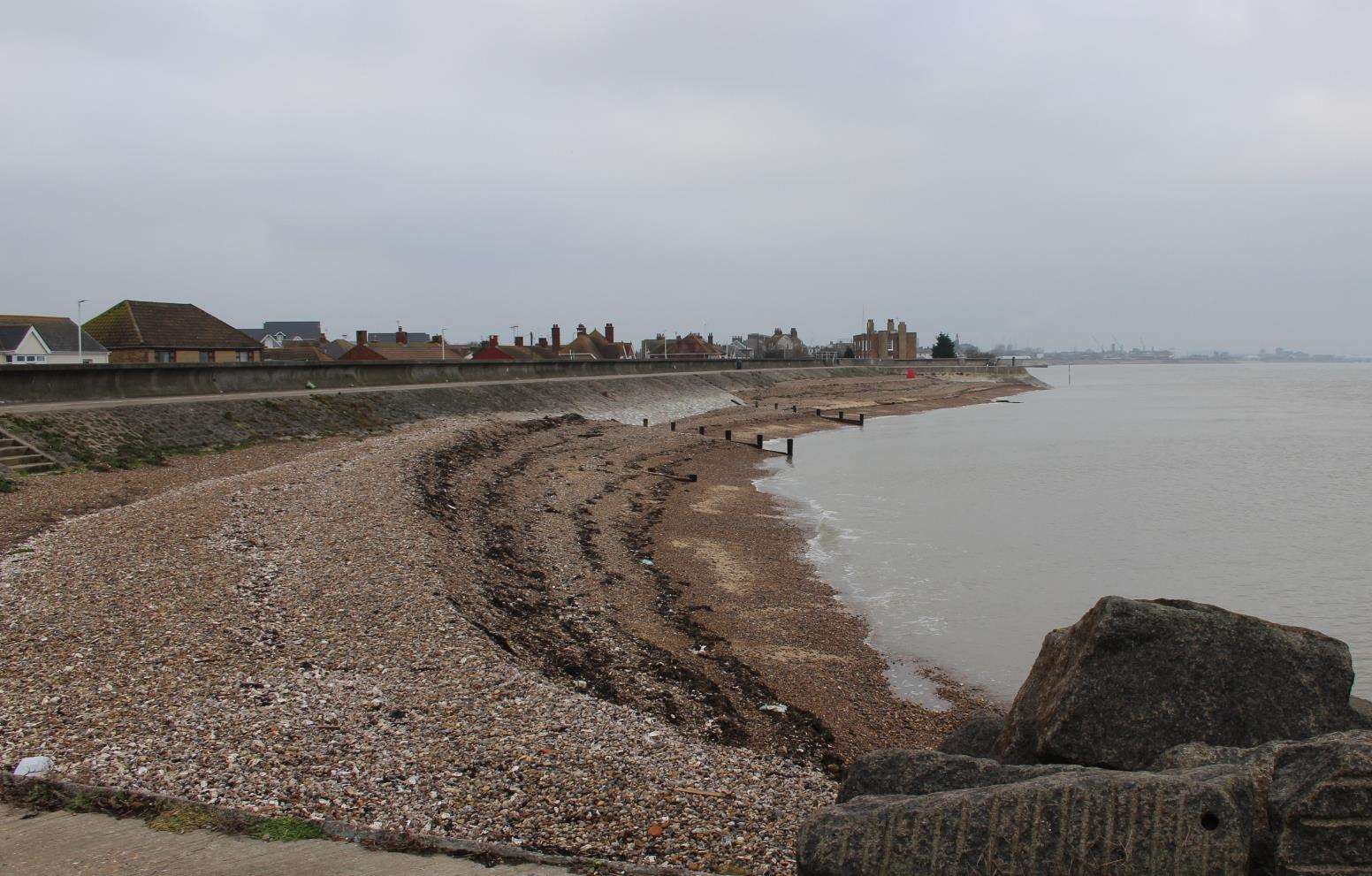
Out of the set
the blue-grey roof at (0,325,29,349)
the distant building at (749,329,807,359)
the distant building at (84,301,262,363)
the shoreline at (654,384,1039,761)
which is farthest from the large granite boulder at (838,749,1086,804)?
the distant building at (749,329,807,359)

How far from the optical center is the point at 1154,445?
47844 mm

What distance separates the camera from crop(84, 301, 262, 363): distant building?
5256cm

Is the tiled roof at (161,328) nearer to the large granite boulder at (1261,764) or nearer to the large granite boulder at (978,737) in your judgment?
the large granite boulder at (978,737)

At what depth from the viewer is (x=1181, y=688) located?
6301 millimetres

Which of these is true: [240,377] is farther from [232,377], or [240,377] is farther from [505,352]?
[505,352]

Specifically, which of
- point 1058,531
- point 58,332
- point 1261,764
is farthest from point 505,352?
point 1261,764

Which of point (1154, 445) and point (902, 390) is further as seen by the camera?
point (902, 390)

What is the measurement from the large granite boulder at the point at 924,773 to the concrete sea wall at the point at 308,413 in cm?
2195

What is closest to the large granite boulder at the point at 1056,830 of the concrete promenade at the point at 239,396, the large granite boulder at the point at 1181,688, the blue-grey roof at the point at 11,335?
the large granite boulder at the point at 1181,688

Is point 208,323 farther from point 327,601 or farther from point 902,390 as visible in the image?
point 902,390

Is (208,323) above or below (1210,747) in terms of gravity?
above

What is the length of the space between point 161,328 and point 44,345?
846 cm

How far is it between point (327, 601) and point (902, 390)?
295 ft

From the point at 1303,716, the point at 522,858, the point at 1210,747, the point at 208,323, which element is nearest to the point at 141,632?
the point at 522,858
